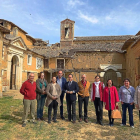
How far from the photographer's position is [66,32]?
24.3 meters

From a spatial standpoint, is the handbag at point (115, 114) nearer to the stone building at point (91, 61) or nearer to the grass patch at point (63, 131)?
the grass patch at point (63, 131)

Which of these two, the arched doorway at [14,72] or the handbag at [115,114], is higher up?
the arched doorway at [14,72]

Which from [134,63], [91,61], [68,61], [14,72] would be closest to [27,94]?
[134,63]

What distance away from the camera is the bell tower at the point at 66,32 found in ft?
76.8

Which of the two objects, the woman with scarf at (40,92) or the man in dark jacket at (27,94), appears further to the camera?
the woman with scarf at (40,92)

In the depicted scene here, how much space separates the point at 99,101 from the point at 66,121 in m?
1.41

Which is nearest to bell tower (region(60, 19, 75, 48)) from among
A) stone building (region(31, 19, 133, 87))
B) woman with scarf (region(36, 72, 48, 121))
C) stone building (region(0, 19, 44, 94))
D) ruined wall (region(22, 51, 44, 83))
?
stone building (region(31, 19, 133, 87))

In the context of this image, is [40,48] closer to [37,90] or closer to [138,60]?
[138,60]

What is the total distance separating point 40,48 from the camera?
71.6 ft

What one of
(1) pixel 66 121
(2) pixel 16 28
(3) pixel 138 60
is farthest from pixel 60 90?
(2) pixel 16 28

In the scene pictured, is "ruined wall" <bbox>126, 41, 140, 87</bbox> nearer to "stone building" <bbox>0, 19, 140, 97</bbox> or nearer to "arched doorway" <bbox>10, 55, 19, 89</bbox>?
"stone building" <bbox>0, 19, 140, 97</bbox>

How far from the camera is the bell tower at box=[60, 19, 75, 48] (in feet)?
76.8

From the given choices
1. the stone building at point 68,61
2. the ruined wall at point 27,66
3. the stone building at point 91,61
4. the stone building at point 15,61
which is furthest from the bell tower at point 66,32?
the ruined wall at point 27,66

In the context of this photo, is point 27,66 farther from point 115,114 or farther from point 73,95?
point 115,114
